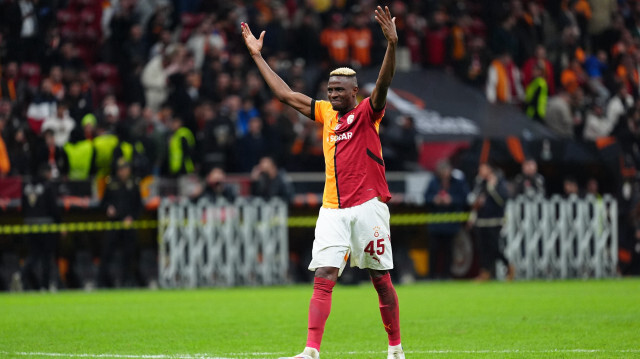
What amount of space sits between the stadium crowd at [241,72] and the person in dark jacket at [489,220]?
2.59 meters

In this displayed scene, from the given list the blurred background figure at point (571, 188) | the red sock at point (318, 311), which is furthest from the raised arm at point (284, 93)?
the blurred background figure at point (571, 188)

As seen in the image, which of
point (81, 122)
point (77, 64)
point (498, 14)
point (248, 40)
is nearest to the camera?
point (248, 40)

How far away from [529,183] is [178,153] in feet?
22.1

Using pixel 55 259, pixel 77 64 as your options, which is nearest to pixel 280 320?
pixel 55 259

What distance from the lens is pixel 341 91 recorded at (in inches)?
360

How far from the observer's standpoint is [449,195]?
22703 millimetres

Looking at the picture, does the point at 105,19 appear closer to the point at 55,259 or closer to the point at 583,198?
the point at 55,259

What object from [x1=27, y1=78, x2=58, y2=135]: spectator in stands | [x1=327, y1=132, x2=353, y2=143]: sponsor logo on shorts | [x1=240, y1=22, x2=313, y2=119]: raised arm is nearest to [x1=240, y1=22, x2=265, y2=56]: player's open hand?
[x1=240, y1=22, x2=313, y2=119]: raised arm

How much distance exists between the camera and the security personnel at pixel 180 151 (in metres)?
22.7

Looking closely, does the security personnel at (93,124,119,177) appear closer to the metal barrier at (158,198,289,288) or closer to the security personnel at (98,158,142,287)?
the security personnel at (98,158,142,287)

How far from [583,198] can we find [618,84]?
5807 mm

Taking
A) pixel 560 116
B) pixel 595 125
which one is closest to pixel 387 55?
pixel 595 125

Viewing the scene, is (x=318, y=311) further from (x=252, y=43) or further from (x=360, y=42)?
(x=360, y=42)

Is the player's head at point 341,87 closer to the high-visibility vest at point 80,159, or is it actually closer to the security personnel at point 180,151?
the high-visibility vest at point 80,159
